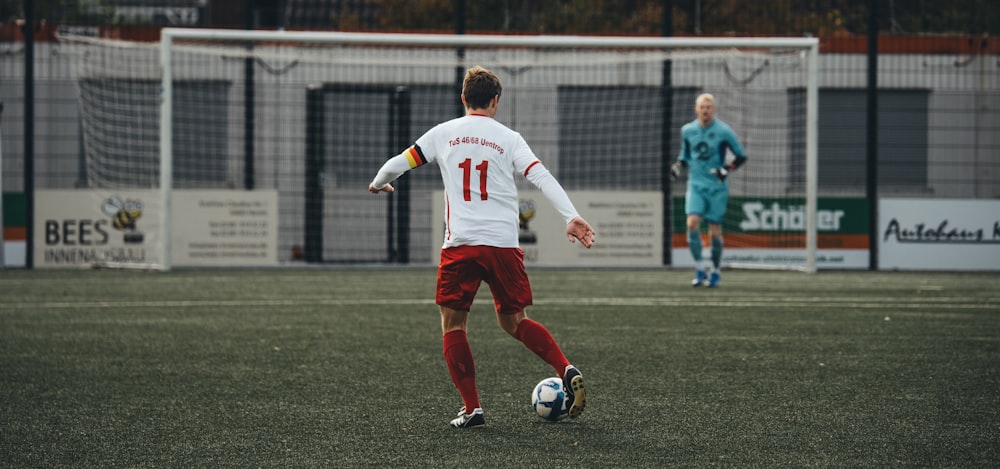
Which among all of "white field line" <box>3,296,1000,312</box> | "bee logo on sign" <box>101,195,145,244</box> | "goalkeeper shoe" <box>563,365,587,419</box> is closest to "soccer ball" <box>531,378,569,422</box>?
"goalkeeper shoe" <box>563,365,587,419</box>

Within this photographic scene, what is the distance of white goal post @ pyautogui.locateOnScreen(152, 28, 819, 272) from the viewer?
552 inches

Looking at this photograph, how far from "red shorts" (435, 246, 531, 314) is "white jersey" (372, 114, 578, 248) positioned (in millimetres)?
43

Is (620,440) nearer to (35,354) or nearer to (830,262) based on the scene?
(35,354)

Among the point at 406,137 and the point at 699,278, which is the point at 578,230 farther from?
the point at 406,137

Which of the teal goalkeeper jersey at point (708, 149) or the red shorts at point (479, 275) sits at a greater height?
the teal goalkeeper jersey at point (708, 149)

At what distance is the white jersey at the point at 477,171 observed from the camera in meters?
5.11

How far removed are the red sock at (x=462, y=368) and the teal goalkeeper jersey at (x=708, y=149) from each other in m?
8.08

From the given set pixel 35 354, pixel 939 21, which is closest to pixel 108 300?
pixel 35 354

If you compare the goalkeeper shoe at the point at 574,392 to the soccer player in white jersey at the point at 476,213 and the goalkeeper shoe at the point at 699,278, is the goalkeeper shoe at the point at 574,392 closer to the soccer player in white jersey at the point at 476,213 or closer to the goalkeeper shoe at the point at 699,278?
the soccer player in white jersey at the point at 476,213

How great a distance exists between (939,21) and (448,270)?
44.5 ft

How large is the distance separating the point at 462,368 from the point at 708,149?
27.0ft

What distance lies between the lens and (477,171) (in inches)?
202

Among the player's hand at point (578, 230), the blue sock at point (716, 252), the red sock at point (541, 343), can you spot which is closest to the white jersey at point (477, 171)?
the player's hand at point (578, 230)

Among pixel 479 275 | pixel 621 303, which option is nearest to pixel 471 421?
pixel 479 275
